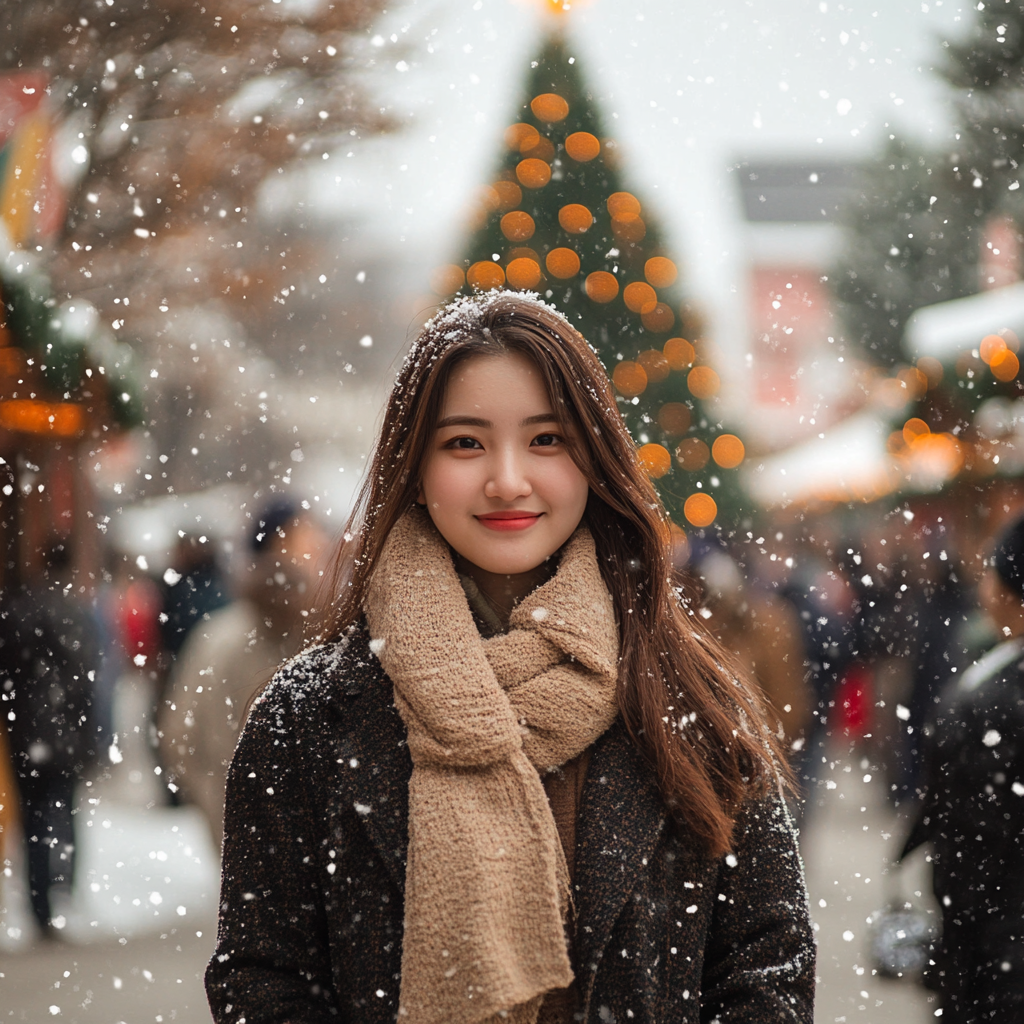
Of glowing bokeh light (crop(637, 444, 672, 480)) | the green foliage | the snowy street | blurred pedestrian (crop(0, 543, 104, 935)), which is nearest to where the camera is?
the snowy street

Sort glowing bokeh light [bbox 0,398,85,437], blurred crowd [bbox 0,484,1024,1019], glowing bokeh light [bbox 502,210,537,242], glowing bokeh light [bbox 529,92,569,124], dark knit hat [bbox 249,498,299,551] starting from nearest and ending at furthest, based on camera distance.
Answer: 1. blurred crowd [bbox 0,484,1024,1019]
2. dark knit hat [bbox 249,498,299,551]
3. glowing bokeh light [bbox 0,398,85,437]
4. glowing bokeh light [bbox 502,210,537,242]
5. glowing bokeh light [bbox 529,92,569,124]

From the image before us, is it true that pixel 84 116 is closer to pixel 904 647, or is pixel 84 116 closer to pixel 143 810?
pixel 143 810

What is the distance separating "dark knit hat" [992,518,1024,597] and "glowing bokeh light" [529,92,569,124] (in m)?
6.72

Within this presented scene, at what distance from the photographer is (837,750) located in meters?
10.9

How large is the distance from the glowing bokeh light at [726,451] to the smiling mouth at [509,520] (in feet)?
26.9

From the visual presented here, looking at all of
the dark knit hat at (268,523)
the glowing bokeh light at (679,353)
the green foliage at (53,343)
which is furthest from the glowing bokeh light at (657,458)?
the dark knit hat at (268,523)

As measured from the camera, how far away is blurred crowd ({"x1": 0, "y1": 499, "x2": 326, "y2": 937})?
13.1 feet

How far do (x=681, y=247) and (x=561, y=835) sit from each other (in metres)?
8.62

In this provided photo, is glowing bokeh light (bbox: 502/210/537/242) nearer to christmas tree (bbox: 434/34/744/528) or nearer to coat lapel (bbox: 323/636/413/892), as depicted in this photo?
christmas tree (bbox: 434/34/744/528)

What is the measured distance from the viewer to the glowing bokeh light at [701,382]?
9688 mm

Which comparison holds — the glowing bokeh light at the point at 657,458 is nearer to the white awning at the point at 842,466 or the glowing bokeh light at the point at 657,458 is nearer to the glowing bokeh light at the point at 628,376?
the glowing bokeh light at the point at 628,376

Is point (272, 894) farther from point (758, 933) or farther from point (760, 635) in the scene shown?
point (760, 635)

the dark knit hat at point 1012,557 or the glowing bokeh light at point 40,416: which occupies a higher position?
the glowing bokeh light at point 40,416

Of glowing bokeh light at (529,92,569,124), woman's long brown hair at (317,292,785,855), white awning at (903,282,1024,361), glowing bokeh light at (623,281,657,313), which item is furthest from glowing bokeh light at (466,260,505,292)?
woman's long brown hair at (317,292,785,855)
